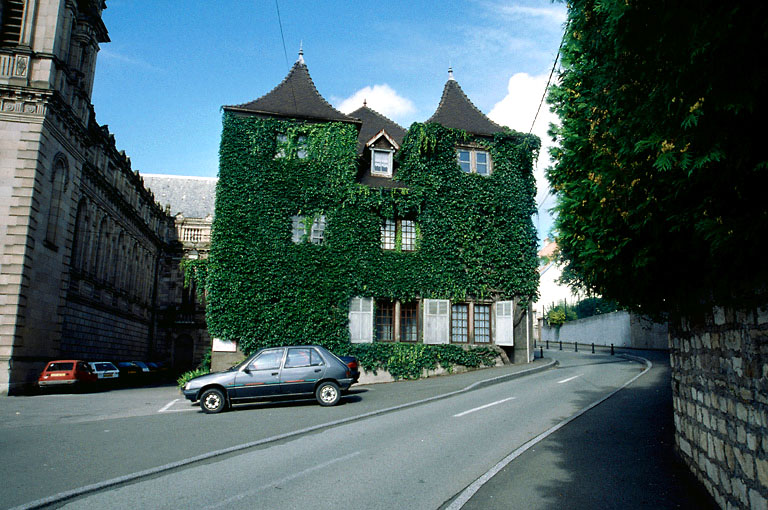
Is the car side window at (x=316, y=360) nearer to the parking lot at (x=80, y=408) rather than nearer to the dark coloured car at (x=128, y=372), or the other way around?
the parking lot at (x=80, y=408)

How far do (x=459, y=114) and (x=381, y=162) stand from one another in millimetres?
4843

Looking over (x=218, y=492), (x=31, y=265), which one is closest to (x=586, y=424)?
(x=218, y=492)

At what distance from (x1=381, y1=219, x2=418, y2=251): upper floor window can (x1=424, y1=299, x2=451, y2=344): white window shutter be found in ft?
8.93

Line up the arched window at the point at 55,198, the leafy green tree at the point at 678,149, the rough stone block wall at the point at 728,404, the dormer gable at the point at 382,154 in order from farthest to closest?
the dormer gable at the point at 382,154 → the arched window at the point at 55,198 → the rough stone block wall at the point at 728,404 → the leafy green tree at the point at 678,149

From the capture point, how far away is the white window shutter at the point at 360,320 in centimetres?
2258

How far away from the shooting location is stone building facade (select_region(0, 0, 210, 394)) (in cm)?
2159

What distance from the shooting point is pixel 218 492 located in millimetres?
6410

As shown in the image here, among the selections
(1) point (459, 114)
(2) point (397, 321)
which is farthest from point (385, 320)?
(1) point (459, 114)

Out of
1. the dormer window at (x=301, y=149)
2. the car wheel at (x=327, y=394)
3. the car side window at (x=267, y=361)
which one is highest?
the dormer window at (x=301, y=149)

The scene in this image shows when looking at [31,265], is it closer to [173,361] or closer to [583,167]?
[583,167]

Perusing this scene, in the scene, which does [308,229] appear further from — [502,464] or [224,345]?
[502,464]

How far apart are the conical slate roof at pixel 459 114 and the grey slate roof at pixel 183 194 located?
3017 cm

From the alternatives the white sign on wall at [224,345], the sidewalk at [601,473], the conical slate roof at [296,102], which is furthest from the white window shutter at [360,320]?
the sidewalk at [601,473]

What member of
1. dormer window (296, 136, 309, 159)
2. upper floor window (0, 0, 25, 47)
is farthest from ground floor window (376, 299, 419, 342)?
upper floor window (0, 0, 25, 47)
